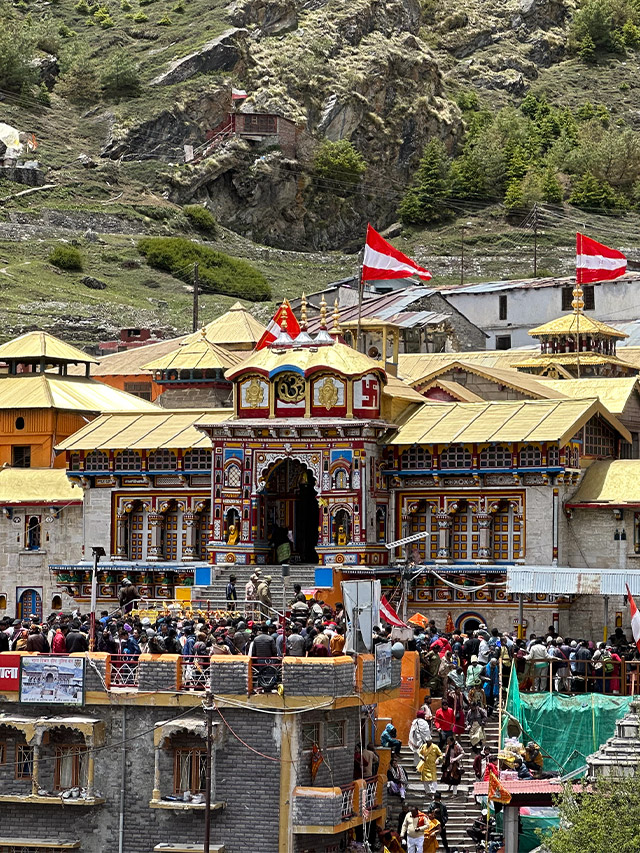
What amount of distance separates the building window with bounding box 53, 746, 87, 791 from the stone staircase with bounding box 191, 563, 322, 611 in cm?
1341

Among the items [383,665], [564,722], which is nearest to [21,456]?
[383,665]

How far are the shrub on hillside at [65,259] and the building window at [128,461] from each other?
212 feet

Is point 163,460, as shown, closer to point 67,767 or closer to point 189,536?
point 189,536

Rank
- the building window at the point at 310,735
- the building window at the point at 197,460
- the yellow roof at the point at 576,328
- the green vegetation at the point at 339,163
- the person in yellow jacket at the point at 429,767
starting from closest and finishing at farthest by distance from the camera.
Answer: the building window at the point at 310,735, the person in yellow jacket at the point at 429,767, the building window at the point at 197,460, the yellow roof at the point at 576,328, the green vegetation at the point at 339,163

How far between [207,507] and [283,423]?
504 cm

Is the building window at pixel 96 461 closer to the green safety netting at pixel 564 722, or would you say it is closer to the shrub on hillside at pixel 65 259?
the green safety netting at pixel 564 722

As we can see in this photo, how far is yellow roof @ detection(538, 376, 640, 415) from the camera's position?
64.8 metres

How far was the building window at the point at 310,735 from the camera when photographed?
4153 centimetres

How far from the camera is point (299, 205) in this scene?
154 m

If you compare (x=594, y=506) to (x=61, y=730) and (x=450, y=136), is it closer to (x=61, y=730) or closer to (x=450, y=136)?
(x=61, y=730)

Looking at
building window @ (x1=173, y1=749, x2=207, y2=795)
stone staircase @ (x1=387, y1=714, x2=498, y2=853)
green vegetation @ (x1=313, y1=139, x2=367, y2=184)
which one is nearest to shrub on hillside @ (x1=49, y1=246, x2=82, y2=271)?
green vegetation @ (x1=313, y1=139, x2=367, y2=184)

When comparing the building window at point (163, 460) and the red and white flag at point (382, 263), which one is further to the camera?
the red and white flag at point (382, 263)

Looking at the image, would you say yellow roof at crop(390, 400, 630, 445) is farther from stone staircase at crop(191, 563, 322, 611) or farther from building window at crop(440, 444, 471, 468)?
stone staircase at crop(191, 563, 322, 611)

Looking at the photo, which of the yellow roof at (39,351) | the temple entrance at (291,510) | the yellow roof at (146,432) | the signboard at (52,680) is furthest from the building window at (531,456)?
the yellow roof at (39,351)
